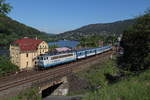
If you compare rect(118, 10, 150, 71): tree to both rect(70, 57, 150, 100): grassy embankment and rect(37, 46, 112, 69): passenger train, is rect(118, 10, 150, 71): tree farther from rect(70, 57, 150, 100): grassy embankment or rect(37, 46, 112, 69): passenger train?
rect(37, 46, 112, 69): passenger train

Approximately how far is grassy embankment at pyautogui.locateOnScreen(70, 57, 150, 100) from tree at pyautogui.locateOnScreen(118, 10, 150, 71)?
13.0ft

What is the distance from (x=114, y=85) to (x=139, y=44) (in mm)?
17645

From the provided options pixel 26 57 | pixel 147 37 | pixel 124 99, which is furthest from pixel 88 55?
pixel 124 99

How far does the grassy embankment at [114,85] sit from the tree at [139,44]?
3.95m

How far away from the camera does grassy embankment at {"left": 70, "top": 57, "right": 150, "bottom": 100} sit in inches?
363

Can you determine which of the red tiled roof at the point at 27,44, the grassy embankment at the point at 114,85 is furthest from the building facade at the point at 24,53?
the grassy embankment at the point at 114,85

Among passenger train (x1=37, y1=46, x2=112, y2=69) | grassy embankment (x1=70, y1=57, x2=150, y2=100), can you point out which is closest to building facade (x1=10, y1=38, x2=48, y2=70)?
passenger train (x1=37, y1=46, x2=112, y2=69)

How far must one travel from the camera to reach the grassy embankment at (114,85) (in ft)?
30.2

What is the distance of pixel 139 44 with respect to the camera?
30828mm

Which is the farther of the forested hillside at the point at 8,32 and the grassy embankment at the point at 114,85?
the forested hillside at the point at 8,32

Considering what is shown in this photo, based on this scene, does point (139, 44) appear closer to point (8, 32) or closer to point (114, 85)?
point (114, 85)

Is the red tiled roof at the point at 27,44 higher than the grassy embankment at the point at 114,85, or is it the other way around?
the red tiled roof at the point at 27,44

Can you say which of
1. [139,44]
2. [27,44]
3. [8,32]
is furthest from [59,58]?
[8,32]

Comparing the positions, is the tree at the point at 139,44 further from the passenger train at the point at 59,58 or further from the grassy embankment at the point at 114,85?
the passenger train at the point at 59,58
